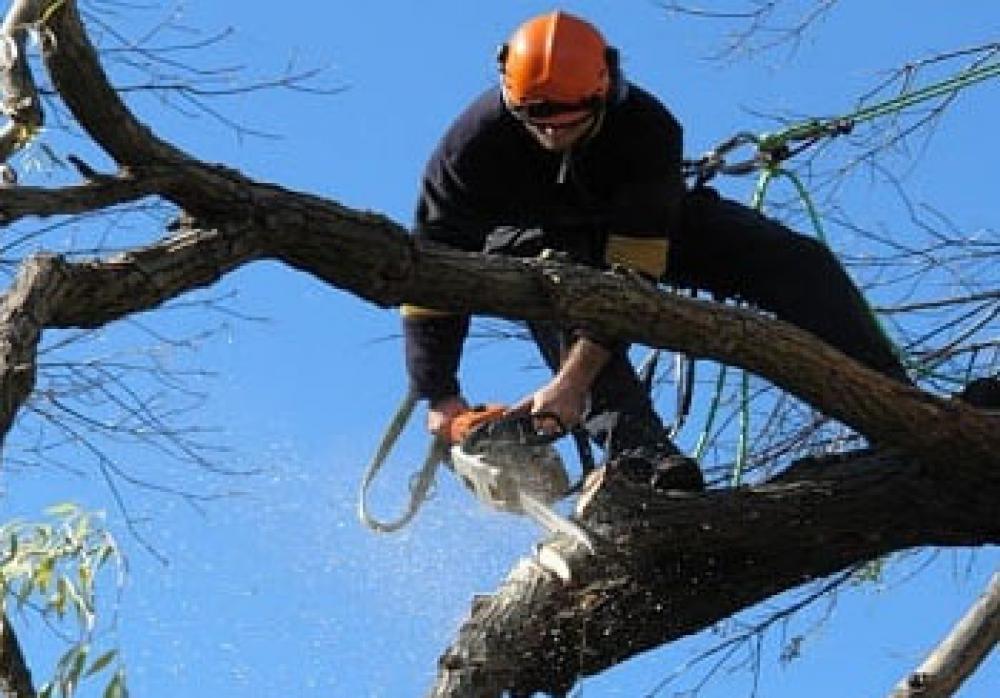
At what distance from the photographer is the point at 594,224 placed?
16.9 feet

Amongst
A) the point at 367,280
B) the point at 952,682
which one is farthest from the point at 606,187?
the point at 952,682

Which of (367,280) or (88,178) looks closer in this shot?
(88,178)

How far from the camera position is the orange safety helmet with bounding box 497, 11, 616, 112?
497cm

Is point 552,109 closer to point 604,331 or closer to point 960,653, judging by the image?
point 604,331

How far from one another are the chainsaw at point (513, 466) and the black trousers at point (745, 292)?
8.2 inches

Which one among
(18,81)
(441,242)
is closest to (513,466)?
(441,242)

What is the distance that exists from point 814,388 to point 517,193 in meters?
0.86

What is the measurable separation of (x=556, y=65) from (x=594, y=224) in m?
0.37

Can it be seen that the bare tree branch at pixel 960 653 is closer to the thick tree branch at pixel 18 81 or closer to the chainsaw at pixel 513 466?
the chainsaw at pixel 513 466

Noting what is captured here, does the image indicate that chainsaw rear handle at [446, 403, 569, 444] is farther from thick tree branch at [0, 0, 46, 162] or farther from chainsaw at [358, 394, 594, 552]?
thick tree branch at [0, 0, 46, 162]

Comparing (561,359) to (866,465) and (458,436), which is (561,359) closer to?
(458,436)

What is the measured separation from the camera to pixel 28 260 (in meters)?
3.79

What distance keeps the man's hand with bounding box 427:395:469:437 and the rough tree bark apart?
0.39 metres

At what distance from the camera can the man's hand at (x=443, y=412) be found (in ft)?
17.3
